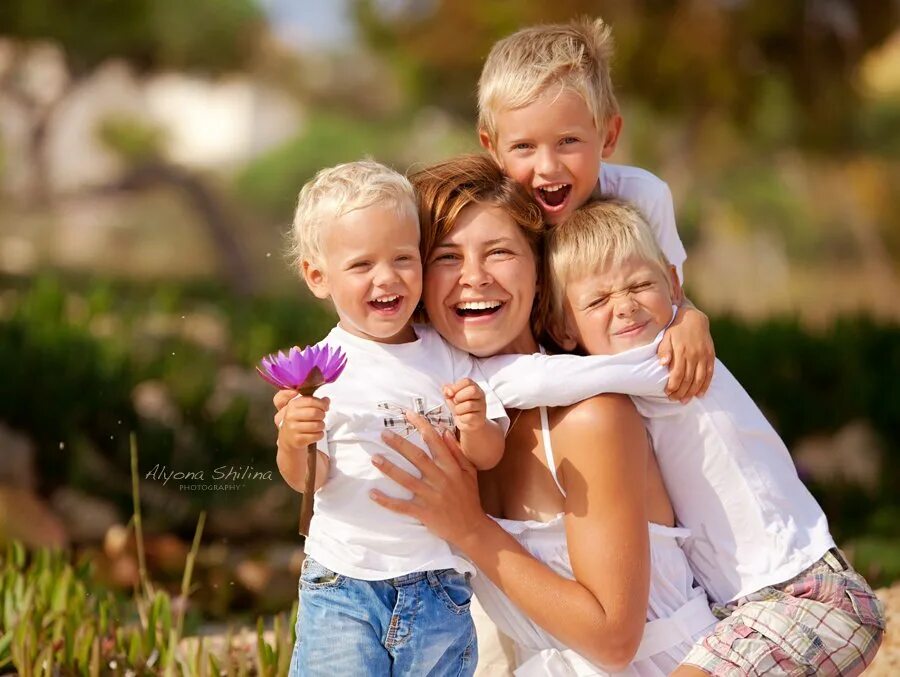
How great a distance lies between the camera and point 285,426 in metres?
1.97

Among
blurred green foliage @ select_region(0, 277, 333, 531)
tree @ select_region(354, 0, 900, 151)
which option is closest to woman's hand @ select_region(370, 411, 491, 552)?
blurred green foliage @ select_region(0, 277, 333, 531)

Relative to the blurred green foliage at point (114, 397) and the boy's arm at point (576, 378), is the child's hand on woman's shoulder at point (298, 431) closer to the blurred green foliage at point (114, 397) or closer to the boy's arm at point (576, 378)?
the boy's arm at point (576, 378)

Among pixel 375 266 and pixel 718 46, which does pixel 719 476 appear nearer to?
pixel 375 266

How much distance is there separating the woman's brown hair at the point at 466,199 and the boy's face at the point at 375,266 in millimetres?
74

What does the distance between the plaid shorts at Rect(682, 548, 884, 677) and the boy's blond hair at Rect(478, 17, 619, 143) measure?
3.22 ft

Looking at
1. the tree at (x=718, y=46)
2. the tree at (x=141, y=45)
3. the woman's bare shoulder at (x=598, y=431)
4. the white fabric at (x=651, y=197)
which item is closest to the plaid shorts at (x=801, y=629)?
the woman's bare shoulder at (x=598, y=431)

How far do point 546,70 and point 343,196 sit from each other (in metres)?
0.55

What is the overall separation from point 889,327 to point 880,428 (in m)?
0.91

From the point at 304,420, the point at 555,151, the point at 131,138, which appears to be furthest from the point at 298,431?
the point at 131,138

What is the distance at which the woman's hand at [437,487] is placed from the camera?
2072 millimetres

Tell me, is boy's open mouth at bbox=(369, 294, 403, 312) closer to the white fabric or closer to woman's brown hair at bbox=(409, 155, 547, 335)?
woman's brown hair at bbox=(409, 155, 547, 335)

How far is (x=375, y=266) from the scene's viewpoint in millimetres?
2102

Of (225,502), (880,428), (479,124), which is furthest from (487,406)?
(880,428)

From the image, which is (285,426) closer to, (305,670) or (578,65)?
(305,670)
